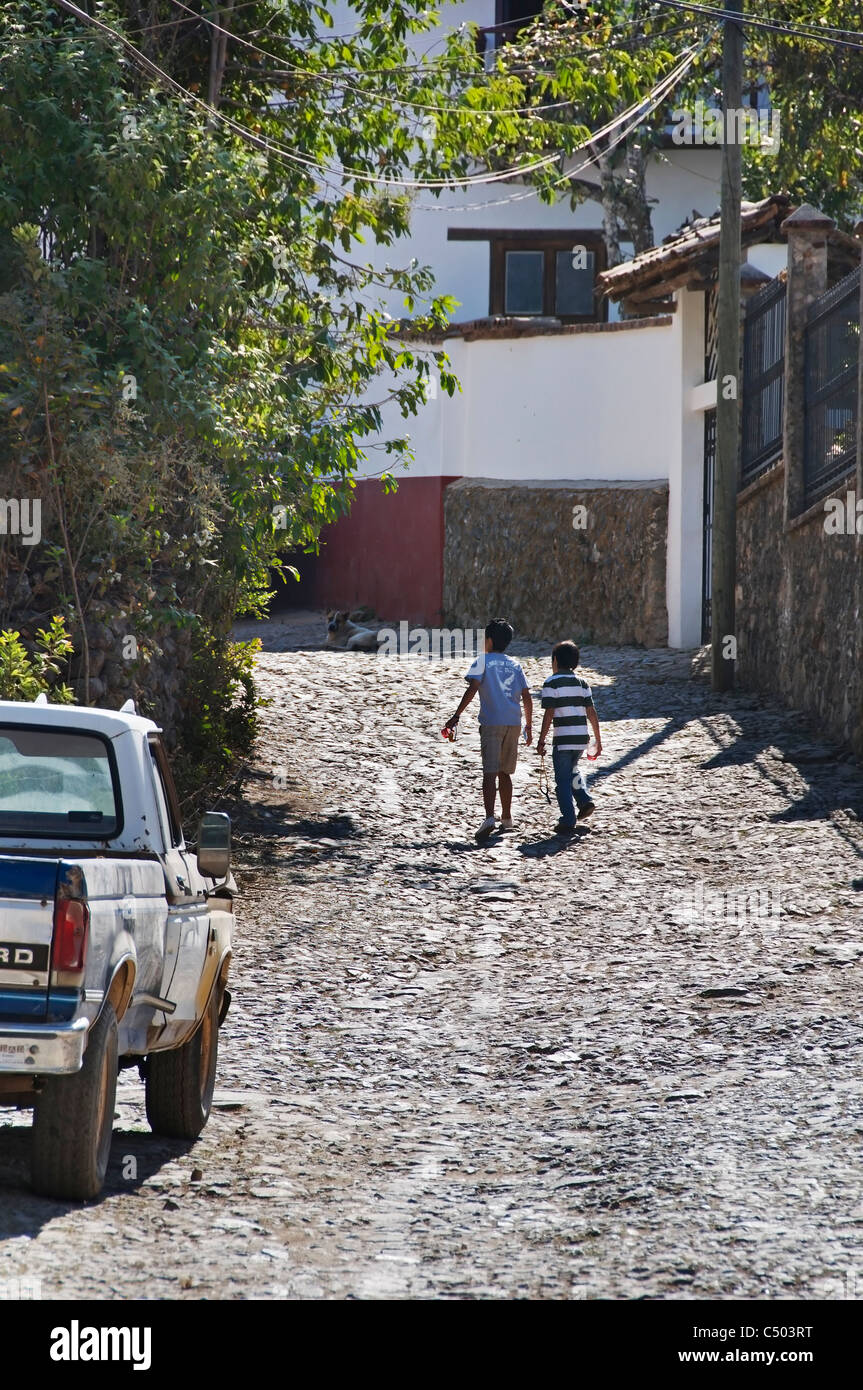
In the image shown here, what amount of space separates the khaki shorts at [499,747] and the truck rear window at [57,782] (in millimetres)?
7647

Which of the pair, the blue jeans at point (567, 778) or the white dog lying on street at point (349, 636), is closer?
the blue jeans at point (567, 778)

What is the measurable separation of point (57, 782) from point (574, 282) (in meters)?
26.9

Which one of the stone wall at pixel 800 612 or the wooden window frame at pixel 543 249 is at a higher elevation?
the wooden window frame at pixel 543 249

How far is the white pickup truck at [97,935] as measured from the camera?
5.68 m

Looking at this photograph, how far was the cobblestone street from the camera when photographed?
576 cm

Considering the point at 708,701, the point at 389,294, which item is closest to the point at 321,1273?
the point at 708,701

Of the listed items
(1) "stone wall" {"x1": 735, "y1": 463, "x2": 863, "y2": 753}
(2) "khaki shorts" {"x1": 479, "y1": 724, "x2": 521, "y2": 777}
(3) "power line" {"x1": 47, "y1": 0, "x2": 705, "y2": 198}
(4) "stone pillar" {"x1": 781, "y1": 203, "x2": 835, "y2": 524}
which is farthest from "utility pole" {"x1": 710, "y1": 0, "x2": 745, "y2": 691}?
(2) "khaki shorts" {"x1": 479, "y1": 724, "x2": 521, "y2": 777}

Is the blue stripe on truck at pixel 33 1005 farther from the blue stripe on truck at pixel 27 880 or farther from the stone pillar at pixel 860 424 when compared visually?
the stone pillar at pixel 860 424

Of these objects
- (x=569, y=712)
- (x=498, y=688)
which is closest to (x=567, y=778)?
(x=569, y=712)

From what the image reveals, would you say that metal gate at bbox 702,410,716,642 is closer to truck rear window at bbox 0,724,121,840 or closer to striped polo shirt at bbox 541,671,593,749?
striped polo shirt at bbox 541,671,593,749

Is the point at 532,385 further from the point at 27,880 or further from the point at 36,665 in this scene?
the point at 27,880

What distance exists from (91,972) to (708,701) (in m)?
13.6

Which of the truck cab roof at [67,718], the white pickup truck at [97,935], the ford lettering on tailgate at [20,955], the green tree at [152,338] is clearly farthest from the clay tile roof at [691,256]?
the ford lettering on tailgate at [20,955]
